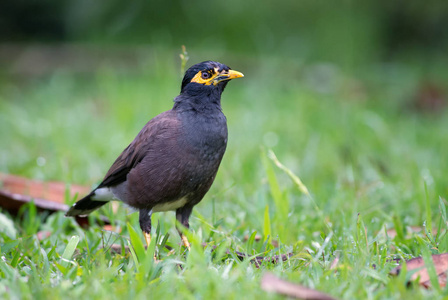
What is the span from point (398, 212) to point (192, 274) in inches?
78.9

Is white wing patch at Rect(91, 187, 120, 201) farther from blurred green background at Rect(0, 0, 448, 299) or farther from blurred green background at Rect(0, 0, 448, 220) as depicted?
blurred green background at Rect(0, 0, 448, 220)

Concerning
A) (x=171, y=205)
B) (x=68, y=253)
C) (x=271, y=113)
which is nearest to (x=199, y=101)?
(x=171, y=205)

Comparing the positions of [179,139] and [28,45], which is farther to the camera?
[28,45]

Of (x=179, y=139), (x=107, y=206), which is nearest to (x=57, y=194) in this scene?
(x=107, y=206)

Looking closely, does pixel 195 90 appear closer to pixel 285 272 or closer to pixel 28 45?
pixel 285 272

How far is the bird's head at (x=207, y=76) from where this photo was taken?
12.4 ft

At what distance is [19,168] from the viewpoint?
17.3 feet

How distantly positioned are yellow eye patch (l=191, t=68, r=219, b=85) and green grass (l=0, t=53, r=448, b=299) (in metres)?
0.62

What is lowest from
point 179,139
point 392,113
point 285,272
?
point 392,113

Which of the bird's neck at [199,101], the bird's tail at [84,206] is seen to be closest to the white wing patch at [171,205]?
the bird's tail at [84,206]

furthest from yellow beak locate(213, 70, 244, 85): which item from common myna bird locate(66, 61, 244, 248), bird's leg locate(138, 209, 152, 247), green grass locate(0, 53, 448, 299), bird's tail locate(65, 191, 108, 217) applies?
bird's tail locate(65, 191, 108, 217)

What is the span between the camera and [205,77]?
3803mm

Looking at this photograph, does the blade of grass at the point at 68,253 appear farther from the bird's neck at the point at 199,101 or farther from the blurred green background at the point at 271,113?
the bird's neck at the point at 199,101

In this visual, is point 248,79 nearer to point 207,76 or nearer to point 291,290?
point 207,76
